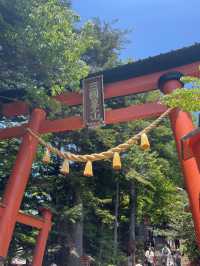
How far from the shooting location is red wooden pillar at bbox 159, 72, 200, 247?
7816mm

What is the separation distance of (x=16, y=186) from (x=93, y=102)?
3163 mm

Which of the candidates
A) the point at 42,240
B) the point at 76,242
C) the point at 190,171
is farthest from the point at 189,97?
the point at 76,242

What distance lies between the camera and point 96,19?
65.3 ft

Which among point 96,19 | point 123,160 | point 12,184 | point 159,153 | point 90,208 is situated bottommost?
point 12,184

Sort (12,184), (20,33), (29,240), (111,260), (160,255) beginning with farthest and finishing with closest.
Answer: (160,255) < (111,260) < (29,240) < (12,184) < (20,33)

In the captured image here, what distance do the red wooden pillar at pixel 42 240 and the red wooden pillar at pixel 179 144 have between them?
195 inches

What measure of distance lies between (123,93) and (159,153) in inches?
399

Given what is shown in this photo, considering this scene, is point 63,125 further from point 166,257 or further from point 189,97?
point 166,257

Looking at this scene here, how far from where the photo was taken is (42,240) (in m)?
11.2

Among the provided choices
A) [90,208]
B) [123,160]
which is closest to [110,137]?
[123,160]

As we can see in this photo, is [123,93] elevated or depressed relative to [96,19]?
depressed

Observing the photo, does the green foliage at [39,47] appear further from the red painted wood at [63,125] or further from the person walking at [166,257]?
the person walking at [166,257]

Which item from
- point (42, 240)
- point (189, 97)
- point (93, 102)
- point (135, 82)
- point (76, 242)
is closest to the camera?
point (189, 97)

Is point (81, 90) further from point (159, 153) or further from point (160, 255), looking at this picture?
point (160, 255)
